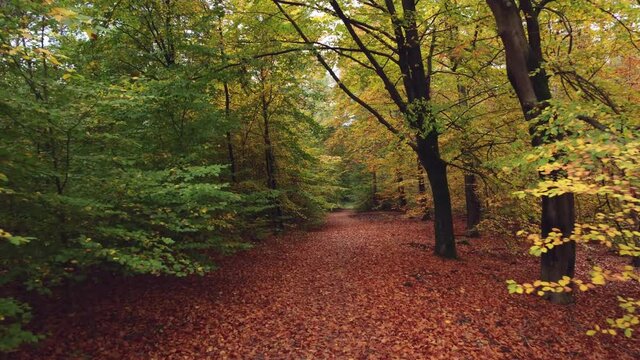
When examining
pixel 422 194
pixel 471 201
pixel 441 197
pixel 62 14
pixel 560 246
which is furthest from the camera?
pixel 422 194

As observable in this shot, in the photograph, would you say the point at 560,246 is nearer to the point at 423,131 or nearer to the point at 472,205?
the point at 423,131

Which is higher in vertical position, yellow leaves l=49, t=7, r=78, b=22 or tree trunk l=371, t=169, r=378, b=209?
yellow leaves l=49, t=7, r=78, b=22

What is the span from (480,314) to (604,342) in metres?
2.04

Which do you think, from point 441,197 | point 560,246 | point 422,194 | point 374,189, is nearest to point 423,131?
point 441,197

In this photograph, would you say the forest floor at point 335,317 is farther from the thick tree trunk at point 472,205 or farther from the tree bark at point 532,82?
the thick tree trunk at point 472,205

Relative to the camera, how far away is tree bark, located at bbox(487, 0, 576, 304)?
23.9 feet

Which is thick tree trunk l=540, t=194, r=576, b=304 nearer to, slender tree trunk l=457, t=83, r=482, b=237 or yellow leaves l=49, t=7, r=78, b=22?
slender tree trunk l=457, t=83, r=482, b=237

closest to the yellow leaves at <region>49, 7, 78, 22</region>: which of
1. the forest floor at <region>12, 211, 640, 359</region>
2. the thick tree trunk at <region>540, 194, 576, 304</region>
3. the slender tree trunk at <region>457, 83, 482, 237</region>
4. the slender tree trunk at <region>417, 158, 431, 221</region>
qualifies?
the forest floor at <region>12, 211, 640, 359</region>

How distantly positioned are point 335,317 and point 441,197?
18.4 ft

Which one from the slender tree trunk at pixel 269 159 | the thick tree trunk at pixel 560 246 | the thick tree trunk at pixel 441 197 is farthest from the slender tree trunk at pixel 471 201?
the slender tree trunk at pixel 269 159

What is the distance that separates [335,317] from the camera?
7.38 m

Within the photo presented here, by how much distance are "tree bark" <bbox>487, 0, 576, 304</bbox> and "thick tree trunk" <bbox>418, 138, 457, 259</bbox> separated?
340 centimetres

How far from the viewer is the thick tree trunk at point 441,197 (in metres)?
11.0

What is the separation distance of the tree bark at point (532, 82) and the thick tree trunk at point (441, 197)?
340 centimetres
